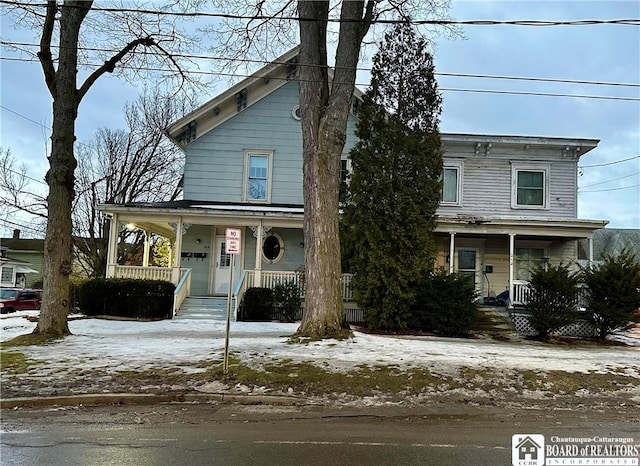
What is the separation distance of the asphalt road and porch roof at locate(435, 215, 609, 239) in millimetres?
10335

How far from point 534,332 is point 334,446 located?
12235mm

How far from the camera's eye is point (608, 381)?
8359 mm

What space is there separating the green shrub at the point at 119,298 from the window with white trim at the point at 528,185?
14.2 metres

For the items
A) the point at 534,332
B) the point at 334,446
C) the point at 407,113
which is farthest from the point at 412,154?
the point at 334,446

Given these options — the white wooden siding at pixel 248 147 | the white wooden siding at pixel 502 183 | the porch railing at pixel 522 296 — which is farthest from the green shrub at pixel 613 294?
the white wooden siding at pixel 248 147

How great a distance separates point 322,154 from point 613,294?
951cm

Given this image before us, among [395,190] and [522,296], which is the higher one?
[395,190]

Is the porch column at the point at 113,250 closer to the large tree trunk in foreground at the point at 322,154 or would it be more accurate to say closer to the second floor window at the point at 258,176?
the second floor window at the point at 258,176

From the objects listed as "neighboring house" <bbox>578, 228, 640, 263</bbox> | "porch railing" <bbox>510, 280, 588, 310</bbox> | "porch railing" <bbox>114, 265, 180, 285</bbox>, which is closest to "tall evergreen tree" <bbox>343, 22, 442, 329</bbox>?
"porch railing" <bbox>510, 280, 588, 310</bbox>

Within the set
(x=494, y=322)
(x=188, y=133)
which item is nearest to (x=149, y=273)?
(x=188, y=133)

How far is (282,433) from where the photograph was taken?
5387 millimetres

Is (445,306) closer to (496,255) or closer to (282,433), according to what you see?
(496,255)

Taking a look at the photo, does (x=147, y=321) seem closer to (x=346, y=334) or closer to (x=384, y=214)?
(x=346, y=334)

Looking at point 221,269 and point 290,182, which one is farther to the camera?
point 290,182
